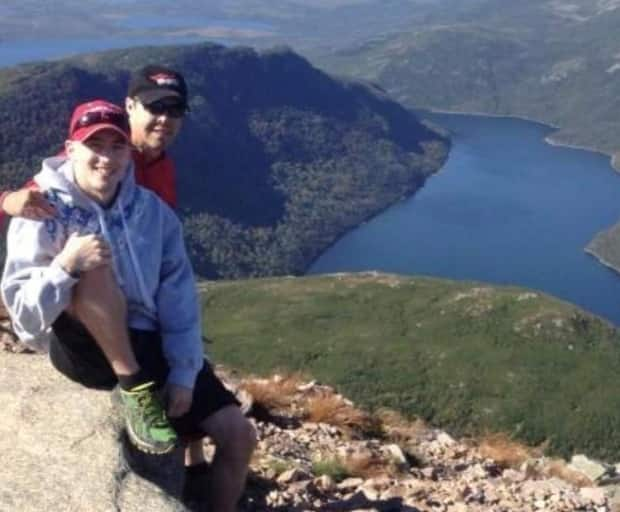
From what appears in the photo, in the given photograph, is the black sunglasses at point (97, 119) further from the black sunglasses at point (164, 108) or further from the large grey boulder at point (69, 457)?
the large grey boulder at point (69, 457)

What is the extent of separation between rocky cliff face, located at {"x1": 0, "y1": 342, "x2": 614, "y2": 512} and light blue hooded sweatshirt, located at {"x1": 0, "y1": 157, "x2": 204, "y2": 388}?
1.87 ft

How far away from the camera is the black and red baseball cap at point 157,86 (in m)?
5.88

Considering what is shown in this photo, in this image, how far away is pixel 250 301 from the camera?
114562mm

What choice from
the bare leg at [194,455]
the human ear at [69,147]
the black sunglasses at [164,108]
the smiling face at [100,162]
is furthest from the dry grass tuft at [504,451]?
the human ear at [69,147]

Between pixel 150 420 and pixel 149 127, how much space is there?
1777mm

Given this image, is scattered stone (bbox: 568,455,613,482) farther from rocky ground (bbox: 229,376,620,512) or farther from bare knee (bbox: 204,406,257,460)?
bare knee (bbox: 204,406,257,460)

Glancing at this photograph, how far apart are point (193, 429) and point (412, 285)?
110393 millimetres

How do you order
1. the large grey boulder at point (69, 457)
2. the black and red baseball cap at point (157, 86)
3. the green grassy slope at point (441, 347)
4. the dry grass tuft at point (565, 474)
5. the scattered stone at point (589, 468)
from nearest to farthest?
the large grey boulder at point (69, 457)
the black and red baseball cap at point (157, 86)
the dry grass tuft at point (565, 474)
the scattered stone at point (589, 468)
the green grassy slope at point (441, 347)

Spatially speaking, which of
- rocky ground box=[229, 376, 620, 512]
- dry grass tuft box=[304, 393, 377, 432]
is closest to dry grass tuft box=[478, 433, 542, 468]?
rocky ground box=[229, 376, 620, 512]

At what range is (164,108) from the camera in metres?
5.93

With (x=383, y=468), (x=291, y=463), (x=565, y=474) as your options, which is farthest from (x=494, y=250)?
(x=291, y=463)

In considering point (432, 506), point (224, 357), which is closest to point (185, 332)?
point (432, 506)

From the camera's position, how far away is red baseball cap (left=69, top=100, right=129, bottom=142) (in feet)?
16.8

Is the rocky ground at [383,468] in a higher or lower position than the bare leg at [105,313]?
lower
